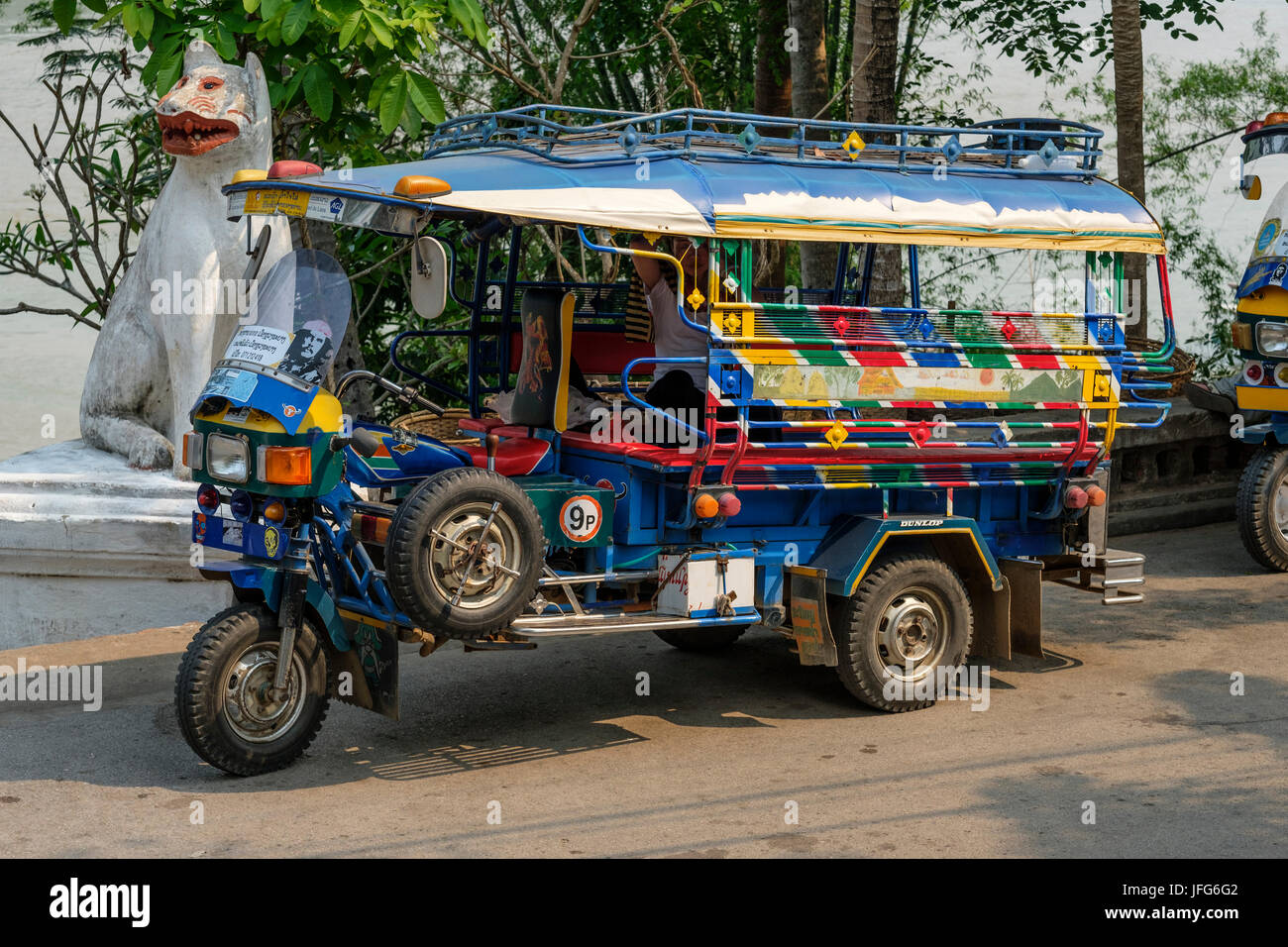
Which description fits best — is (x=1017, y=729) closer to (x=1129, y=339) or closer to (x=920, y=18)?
(x=1129, y=339)

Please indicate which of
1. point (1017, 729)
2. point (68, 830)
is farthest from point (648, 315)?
point (68, 830)

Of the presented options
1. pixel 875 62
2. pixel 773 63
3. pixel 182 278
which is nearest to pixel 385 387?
pixel 182 278

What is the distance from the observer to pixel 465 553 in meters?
6.15

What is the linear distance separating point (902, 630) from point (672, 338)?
1.74 metres

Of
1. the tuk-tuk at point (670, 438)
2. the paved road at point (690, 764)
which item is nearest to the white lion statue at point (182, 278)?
the paved road at point (690, 764)

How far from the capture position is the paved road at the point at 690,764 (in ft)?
18.8

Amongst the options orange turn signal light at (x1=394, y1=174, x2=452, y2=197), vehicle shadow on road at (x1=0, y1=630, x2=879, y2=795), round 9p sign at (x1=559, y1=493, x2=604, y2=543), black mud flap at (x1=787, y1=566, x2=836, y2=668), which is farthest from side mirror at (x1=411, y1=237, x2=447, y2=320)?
black mud flap at (x1=787, y1=566, x2=836, y2=668)

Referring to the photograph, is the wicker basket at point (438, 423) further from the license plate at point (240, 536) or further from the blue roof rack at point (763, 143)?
the license plate at point (240, 536)

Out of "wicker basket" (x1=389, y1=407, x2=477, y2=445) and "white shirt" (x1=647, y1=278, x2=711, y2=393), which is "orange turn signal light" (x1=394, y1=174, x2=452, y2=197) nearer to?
"white shirt" (x1=647, y1=278, x2=711, y2=393)

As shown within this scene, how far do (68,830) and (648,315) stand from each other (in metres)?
3.64

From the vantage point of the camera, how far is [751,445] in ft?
22.5

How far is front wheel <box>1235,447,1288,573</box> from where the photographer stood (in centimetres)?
1036

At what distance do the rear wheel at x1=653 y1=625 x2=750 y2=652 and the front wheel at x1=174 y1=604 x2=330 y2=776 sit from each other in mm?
2552

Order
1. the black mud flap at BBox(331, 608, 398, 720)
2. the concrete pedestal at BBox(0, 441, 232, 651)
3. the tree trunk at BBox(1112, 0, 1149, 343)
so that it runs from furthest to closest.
Answer: the tree trunk at BBox(1112, 0, 1149, 343) → the concrete pedestal at BBox(0, 441, 232, 651) → the black mud flap at BBox(331, 608, 398, 720)
